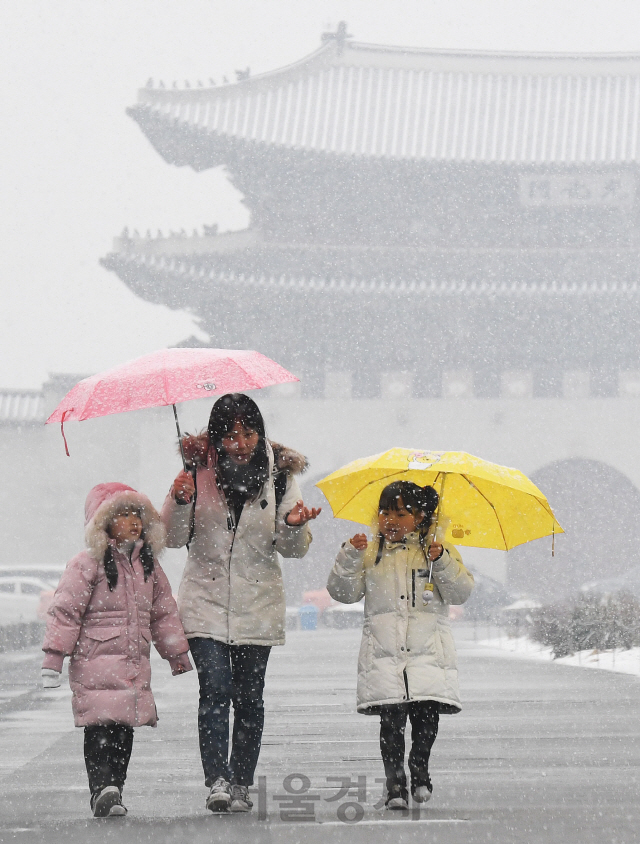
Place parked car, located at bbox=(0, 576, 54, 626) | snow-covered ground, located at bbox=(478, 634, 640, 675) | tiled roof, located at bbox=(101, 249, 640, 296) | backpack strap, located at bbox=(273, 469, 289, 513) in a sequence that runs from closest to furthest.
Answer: backpack strap, located at bbox=(273, 469, 289, 513) → snow-covered ground, located at bbox=(478, 634, 640, 675) → parked car, located at bbox=(0, 576, 54, 626) → tiled roof, located at bbox=(101, 249, 640, 296)

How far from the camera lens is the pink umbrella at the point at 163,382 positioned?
529 centimetres

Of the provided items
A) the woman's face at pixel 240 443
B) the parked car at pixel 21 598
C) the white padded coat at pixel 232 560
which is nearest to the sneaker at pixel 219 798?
the white padded coat at pixel 232 560

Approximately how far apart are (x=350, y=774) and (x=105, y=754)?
1454 millimetres

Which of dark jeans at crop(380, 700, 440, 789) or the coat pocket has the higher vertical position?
the coat pocket

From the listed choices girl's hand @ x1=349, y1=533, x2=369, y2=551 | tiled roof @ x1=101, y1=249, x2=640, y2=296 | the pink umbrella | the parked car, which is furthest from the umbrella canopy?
tiled roof @ x1=101, y1=249, x2=640, y2=296

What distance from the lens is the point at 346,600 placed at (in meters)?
5.56

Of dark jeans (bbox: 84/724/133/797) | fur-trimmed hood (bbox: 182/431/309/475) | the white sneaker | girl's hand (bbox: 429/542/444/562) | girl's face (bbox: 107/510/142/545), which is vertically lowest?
the white sneaker

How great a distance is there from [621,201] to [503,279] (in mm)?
3189

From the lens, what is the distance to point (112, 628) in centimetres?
521

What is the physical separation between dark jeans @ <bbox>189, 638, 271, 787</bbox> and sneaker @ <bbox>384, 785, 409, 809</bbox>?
1.70 feet

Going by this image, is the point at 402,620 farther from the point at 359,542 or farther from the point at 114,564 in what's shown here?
the point at 114,564

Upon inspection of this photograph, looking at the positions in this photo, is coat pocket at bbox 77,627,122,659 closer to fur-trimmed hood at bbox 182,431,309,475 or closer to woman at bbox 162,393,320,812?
woman at bbox 162,393,320,812

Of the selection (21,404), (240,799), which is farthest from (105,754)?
(21,404)

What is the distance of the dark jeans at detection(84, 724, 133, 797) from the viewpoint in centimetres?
516
